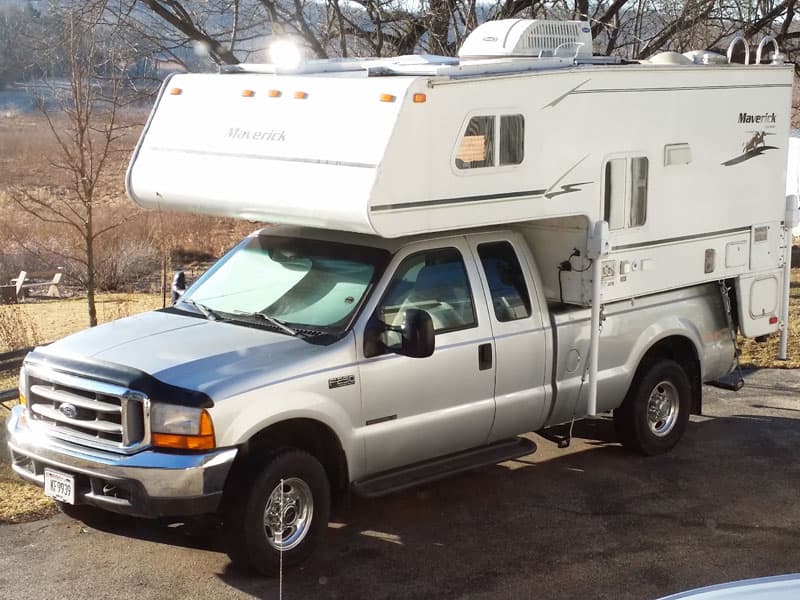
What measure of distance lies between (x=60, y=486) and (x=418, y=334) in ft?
6.92

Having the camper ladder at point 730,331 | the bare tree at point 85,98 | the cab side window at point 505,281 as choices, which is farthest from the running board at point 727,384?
the bare tree at point 85,98

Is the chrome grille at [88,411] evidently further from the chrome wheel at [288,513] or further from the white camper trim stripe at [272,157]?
the white camper trim stripe at [272,157]

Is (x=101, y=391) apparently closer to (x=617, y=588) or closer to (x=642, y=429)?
(x=617, y=588)

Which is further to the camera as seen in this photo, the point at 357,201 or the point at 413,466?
the point at 413,466

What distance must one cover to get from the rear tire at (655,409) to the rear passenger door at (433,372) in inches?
62.7

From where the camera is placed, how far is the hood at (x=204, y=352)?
599cm

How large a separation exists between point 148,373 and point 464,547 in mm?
2176

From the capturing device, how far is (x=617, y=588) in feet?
20.3

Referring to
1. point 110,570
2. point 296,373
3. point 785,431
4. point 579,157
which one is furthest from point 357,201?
point 785,431

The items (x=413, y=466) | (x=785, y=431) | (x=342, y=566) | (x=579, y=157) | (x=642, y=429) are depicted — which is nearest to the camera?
(x=342, y=566)

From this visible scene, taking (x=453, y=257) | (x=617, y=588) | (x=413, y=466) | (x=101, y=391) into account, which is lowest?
(x=617, y=588)

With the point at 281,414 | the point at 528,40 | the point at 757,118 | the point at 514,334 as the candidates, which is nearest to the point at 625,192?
the point at 528,40

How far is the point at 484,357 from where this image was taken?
7148 mm

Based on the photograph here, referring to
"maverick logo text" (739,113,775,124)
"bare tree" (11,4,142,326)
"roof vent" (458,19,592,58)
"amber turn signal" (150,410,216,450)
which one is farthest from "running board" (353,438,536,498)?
"bare tree" (11,4,142,326)
